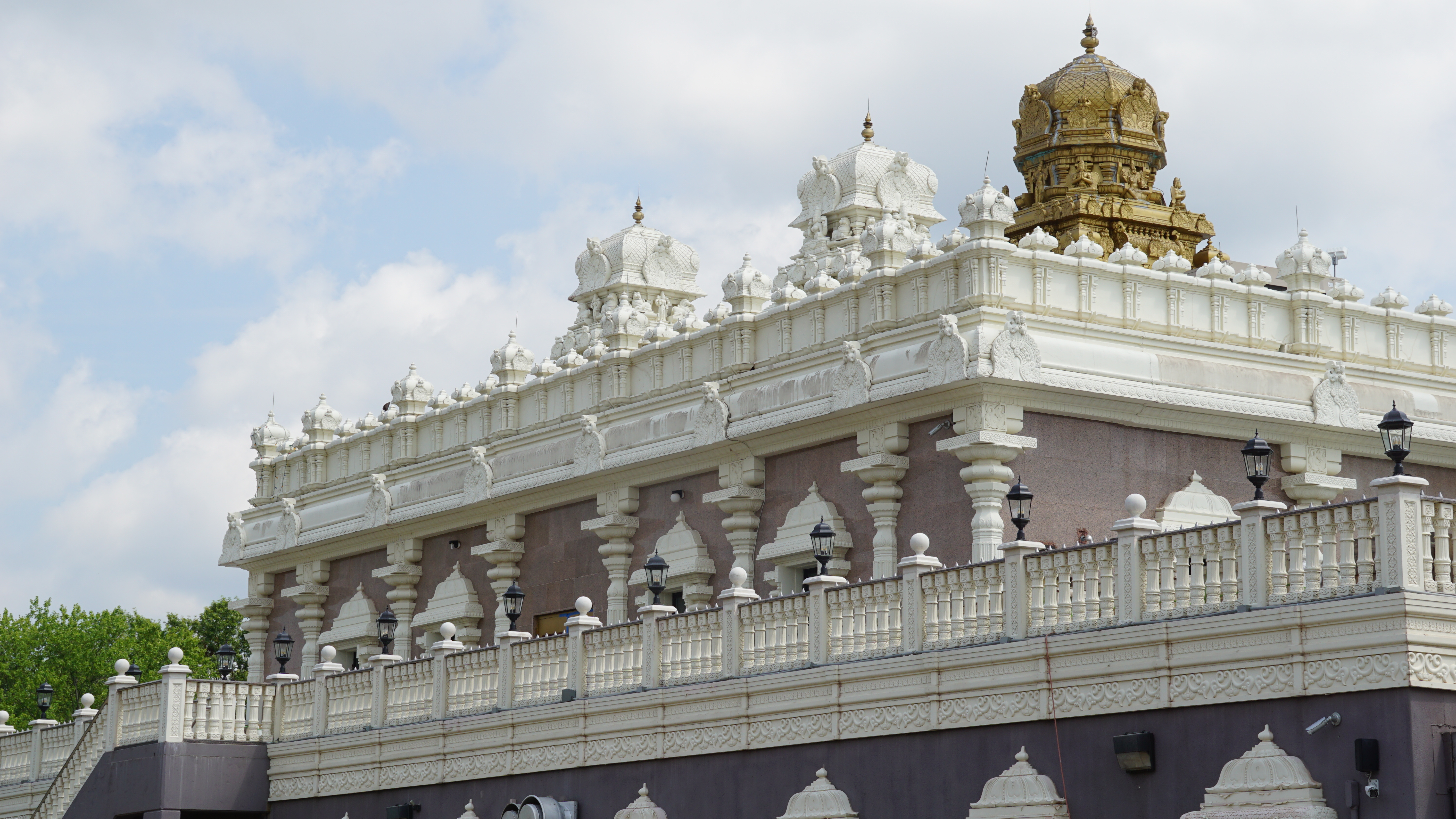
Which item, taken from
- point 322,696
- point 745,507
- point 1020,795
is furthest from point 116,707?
point 1020,795

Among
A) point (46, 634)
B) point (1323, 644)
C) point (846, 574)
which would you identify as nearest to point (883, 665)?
point (1323, 644)

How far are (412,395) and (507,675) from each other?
12268 millimetres

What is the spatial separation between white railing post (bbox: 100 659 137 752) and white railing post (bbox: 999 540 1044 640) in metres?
15.1

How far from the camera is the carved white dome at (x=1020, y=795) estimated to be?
1706cm

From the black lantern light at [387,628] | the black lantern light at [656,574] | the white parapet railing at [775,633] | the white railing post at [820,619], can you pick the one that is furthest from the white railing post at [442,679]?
the white railing post at [820,619]

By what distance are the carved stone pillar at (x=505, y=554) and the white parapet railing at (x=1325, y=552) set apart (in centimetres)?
1759

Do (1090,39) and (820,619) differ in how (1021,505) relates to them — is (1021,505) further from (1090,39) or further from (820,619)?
(1090,39)

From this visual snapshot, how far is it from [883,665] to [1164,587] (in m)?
3.16

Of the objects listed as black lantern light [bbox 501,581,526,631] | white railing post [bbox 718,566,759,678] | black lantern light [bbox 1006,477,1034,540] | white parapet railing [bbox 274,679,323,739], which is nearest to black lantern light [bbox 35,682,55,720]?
white parapet railing [bbox 274,679,323,739]

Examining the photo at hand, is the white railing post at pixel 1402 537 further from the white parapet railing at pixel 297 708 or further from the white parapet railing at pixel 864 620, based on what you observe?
the white parapet railing at pixel 297 708

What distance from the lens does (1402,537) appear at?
14.8 metres

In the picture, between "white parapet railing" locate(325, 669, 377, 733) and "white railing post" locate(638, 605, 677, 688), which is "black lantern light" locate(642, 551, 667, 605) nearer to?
"white railing post" locate(638, 605, 677, 688)

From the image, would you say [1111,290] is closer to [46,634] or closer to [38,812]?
[38,812]

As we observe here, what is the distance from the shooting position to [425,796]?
990 inches
